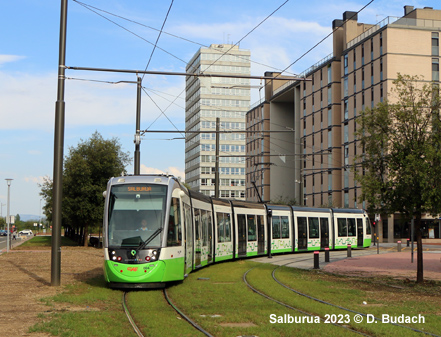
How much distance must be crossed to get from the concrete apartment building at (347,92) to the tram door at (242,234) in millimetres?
25806

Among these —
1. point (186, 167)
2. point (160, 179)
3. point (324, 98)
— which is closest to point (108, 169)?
point (160, 179)

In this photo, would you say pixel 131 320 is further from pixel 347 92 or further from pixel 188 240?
pixel 347 92

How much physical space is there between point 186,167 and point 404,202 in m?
136

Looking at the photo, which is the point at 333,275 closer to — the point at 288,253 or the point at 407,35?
the point at 288,253

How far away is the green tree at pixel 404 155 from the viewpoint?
17172 millimetres

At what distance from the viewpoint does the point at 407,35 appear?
67.1 metres

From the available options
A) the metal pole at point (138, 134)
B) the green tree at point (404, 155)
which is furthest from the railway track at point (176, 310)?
the metal pole at point (138, 134)

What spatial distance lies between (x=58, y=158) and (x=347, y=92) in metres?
63.6

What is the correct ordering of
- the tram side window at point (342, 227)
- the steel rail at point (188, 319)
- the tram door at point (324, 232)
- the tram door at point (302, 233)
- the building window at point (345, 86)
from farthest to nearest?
the building window at point (345, 86) → the tram side window at point (342, 227) → the tram door at point (324, 232) → the tram door at point (302, 233) → the steel rail at point (188, 319)

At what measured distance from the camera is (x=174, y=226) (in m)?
16.5

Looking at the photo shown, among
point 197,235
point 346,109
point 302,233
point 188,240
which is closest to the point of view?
point 188,240

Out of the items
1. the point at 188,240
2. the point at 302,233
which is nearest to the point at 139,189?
the point at 188,240

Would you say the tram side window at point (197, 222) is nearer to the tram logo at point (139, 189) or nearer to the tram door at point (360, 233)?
the tram logo at point (139, 189)

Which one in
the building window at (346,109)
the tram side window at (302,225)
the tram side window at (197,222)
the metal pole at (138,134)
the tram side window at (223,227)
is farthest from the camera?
the building window at (346,109)
